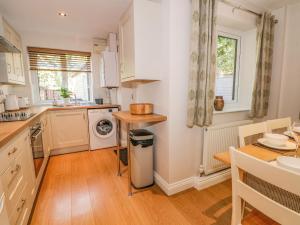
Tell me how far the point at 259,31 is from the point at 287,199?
7.31ft

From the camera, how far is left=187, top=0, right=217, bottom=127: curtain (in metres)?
1.59

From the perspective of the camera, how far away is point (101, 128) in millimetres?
3180

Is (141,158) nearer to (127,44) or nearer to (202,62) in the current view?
(202,62)

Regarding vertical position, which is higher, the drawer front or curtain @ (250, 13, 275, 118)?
curtain @ (250, 13, 275, 118)

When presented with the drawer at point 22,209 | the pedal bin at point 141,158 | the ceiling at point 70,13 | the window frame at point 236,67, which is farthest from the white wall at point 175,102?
the drawer at point 22,209

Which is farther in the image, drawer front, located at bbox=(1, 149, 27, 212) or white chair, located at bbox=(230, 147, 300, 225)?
drawer front, located at bbox=(1, 149, 27, 212)

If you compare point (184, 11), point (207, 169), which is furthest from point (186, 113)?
point (184, 11)

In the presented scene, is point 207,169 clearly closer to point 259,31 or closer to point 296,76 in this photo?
point 296,76

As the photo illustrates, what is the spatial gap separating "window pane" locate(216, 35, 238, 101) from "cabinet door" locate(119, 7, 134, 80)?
1376 mm

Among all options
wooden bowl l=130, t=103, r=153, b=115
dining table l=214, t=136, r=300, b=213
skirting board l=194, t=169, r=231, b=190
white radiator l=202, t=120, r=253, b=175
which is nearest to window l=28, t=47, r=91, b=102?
wooden bowl l=130, t=103, r=153, b=115

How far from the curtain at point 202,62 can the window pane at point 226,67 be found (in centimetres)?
85

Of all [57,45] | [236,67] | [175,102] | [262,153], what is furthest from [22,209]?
[236,67]

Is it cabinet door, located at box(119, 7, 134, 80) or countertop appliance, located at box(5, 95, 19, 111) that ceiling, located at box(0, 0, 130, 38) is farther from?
countertop appliance, located at box(5, 95, 19, 111)

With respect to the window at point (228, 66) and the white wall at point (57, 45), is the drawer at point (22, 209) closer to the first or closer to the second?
the white wall at point (57, 45)
